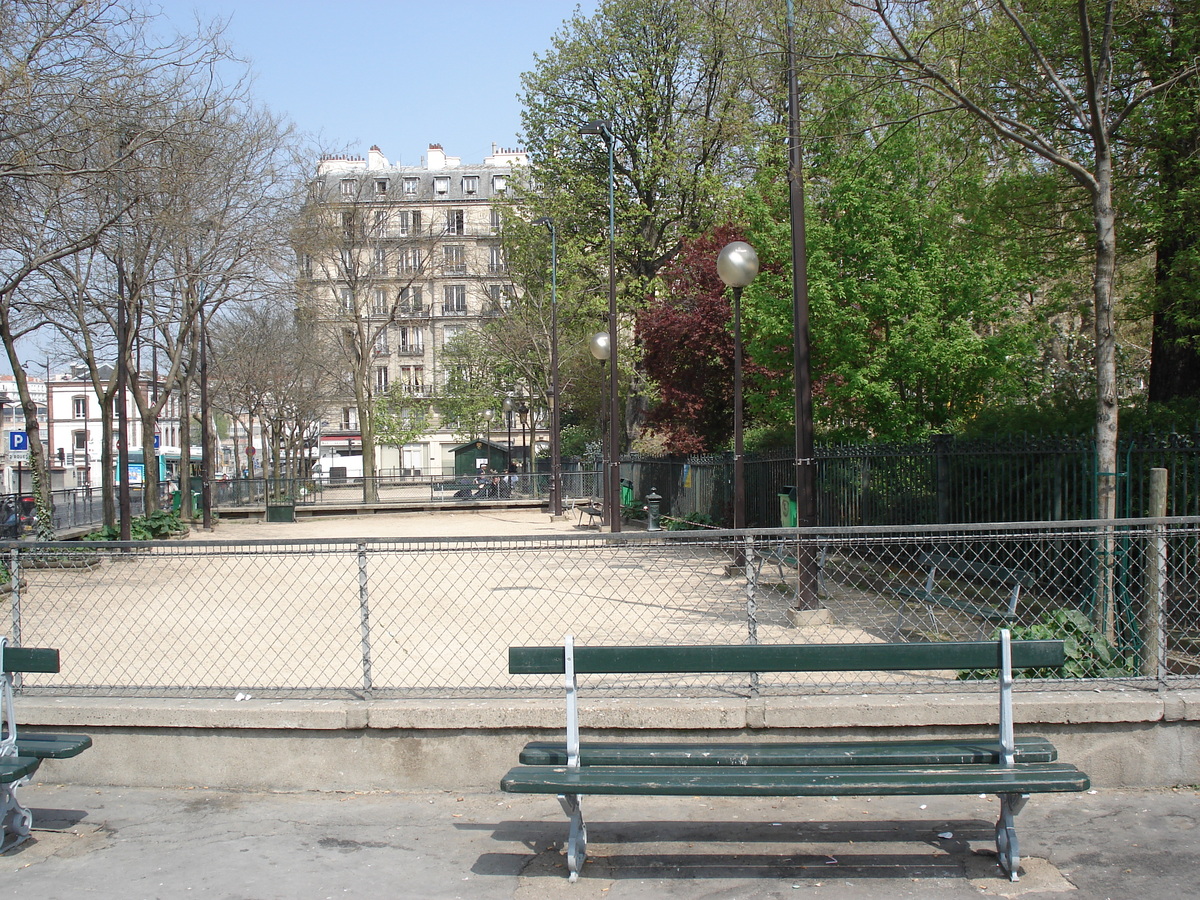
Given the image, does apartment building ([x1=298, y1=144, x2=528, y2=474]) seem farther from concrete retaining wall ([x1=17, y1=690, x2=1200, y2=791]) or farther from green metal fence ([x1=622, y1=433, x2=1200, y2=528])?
concrete retaining wall ([x1=17, y1=690, x2=1200, y2=791])

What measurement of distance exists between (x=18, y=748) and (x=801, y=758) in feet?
13.4

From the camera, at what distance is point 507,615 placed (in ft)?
37.2

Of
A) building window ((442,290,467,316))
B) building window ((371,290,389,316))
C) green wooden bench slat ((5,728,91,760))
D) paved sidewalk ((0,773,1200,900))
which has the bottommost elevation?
paved sidewalk ((0,773,1200,900))

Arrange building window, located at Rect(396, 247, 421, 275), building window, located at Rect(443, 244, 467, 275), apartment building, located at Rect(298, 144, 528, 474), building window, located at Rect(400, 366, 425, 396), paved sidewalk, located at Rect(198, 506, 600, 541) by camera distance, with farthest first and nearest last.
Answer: building window, located at Rect(400, 366, 425, 396), building window, located at Rect(443, 244, 467, 275), building window, located at Rect(396, 247, 421, 275), apartment building, located at Rect(298, 144, 528, 474), paved sidewalk, located at Rect(198, 506, 600, 541)

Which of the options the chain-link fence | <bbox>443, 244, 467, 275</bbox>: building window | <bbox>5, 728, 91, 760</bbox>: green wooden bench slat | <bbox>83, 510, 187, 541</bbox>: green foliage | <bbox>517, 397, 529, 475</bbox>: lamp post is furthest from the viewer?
<bbox>517, 397, 529, 475</bbox>: lamp post

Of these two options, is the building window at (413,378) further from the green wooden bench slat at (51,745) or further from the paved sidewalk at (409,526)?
the green wooden bench slat at (51,745)

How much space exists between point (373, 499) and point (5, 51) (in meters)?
30.0

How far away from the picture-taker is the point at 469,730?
5867mm

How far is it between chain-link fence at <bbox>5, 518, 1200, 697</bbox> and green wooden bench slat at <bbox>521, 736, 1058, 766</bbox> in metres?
0.89

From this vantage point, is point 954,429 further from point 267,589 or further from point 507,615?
point 267,589

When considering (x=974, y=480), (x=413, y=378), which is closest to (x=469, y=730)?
(x=974, y=480)

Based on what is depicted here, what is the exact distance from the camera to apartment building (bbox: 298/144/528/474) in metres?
40.1

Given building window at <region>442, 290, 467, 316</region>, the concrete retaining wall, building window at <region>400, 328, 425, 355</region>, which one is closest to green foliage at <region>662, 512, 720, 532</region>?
the concrete retaining wall

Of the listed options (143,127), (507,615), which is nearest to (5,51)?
(143,127)
